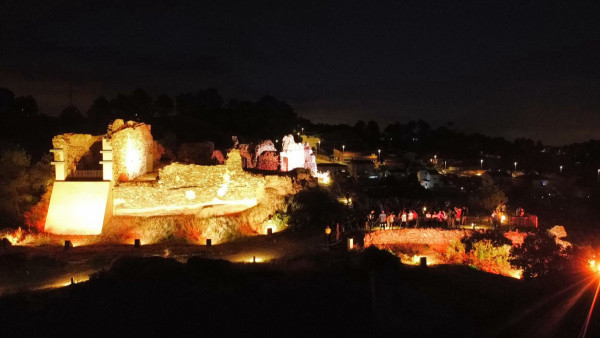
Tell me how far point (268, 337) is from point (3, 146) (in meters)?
26.1

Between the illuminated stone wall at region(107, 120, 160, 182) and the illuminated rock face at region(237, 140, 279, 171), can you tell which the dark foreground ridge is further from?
the illuminated rock face at region(237, 140, 279, 171)

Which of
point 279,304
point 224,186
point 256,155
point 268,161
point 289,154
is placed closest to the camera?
point 279,304

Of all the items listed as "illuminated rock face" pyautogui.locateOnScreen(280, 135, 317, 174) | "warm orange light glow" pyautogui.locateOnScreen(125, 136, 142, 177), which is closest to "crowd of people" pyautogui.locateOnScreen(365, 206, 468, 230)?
"illuminated rock face" pyautogui.locateOnScreen(280, 135, 317, 174)

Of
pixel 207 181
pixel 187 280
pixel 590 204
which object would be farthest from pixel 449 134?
pixel 187 280

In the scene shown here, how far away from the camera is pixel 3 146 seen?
1089 inches

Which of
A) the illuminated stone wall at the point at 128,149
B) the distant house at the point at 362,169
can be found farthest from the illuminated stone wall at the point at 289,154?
the distant house at the point at 362,169

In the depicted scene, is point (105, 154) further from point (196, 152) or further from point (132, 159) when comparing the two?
point (196, 152)

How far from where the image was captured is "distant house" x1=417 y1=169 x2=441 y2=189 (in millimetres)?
42531

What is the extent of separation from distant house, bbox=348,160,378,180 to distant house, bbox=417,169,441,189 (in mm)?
4517

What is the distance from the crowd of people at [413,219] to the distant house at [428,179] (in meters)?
20.8

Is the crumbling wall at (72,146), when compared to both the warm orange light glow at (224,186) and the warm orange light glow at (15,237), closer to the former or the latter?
the warm orange light glow at (15,237)

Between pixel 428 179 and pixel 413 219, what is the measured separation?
23384 mm

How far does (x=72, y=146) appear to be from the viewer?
753 inches

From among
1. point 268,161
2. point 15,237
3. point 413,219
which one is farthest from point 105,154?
point 413,219
